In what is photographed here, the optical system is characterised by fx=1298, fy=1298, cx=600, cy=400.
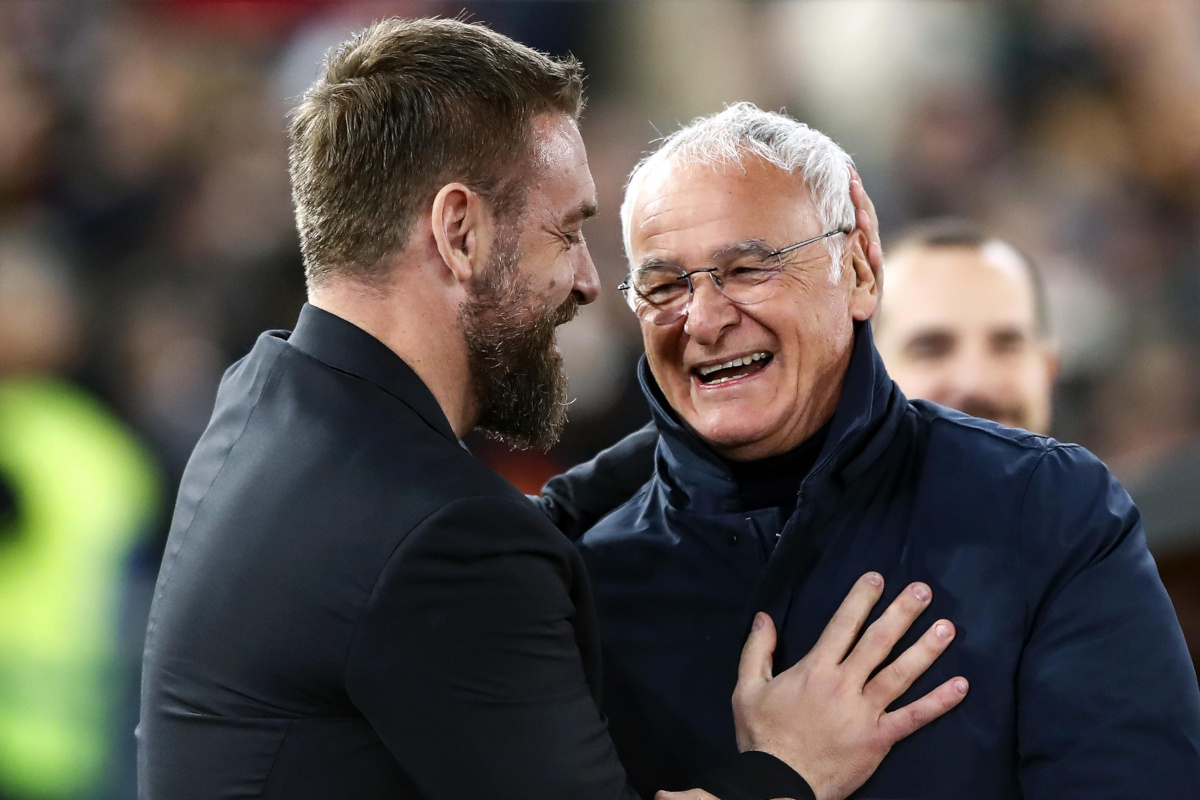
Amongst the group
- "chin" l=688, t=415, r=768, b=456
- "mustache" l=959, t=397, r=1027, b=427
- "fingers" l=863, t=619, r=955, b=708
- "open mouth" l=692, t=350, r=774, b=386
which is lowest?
"fingers" l=863, t=619, r=955, b=708

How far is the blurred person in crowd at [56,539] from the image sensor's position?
4109mm

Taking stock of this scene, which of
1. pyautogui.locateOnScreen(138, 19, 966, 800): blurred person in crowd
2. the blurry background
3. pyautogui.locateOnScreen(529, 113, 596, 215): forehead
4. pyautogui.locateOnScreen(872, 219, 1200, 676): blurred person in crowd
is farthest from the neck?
the blurry background

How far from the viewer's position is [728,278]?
1.96 m

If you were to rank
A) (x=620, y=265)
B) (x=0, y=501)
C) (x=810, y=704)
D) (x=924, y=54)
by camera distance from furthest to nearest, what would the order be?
(x=924, y=54) < (x=620, y=265) < (x=0, y=501) < (x=810, y=704)

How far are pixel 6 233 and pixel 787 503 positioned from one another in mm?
3660

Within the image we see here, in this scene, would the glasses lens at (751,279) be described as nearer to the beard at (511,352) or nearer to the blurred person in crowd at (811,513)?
the blurred person in crowd at (811,513)

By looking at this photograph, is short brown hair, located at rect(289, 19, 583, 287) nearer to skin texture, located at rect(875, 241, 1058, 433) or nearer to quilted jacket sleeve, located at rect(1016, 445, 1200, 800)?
quilted jacket sleeve, located at rect(1016, 445, 1200, 800)

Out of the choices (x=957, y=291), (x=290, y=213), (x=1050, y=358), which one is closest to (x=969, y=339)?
(x=957, y=291)

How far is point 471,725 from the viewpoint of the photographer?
1.51m

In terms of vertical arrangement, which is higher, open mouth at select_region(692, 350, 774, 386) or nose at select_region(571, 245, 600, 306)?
nose at select_region(571, 245, 600, 306)

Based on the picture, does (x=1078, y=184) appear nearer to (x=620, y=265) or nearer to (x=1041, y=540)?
(x=620, y=265)

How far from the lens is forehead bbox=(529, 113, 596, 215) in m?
1.84

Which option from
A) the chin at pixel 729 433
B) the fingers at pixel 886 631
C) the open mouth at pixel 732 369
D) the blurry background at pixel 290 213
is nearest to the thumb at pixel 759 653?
the fingers at pixel 886 631

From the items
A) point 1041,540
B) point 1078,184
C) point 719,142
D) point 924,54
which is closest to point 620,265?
point 924,54
